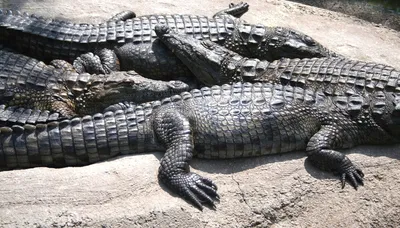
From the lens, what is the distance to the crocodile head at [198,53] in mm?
5363

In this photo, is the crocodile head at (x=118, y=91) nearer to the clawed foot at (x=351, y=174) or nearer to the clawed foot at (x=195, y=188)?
the clawed foot at (x=195, y=188)

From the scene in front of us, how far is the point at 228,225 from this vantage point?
367cm

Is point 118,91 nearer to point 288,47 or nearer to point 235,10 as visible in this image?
point 288,47

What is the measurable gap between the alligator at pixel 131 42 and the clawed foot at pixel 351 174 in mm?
1903

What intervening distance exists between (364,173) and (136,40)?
2.94 meters

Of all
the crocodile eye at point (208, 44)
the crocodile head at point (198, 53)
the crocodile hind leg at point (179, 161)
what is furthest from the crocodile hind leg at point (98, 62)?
the crocodile hind leg at point (179, 161)

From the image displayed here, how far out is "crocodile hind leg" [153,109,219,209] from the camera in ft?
12.7

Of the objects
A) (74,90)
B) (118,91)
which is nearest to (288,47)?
(118,91)

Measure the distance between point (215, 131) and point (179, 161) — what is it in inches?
18.0

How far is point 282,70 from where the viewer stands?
514cm

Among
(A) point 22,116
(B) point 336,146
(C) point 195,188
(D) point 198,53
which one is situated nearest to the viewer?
(C) point 195,188

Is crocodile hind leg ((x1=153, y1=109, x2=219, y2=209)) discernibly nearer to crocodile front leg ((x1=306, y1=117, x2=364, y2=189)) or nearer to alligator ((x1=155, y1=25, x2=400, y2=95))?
crocodile front leg ((x1=306, y1=117, x2=364, y2=189))

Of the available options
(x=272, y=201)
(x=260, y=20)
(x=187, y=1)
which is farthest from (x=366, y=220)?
(x=187, y=1)

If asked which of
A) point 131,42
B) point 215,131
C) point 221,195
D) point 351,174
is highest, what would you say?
point 131,42
